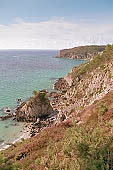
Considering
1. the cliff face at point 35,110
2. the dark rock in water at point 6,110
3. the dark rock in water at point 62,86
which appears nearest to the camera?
the cliff face at point 35,110

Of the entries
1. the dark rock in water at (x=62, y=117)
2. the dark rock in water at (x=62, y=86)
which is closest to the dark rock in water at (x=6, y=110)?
the dark rock in water at (x=62, y=117)

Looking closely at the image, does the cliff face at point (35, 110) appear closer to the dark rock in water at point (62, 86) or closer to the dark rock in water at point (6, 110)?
the dark rock in water at point (6, 110)

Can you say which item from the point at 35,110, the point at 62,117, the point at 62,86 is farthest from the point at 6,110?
the point at 62,86

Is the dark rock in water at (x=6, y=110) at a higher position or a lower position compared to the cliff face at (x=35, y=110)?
lower

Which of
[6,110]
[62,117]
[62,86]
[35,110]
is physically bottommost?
[6,110]

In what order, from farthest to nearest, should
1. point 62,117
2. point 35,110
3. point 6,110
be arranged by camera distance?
point 6,110 → point 35,110 → point 62,117

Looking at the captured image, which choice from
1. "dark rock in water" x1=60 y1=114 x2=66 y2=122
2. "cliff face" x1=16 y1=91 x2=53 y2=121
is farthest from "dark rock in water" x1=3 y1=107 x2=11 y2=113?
"dark rock in water" x1=60 y1=114 x2=66 y2=122

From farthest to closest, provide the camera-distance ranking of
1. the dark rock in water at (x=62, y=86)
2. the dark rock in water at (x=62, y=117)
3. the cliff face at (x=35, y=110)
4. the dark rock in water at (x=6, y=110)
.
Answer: the dark rock in water at (x=62, y=86)
the dark rock in water at (x=6, y=110)
the cliff face at (x=35, y=110)
the dark rock in water at (x=62, y=117)

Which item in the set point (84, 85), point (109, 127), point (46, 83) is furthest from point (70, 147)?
point (46, 83)

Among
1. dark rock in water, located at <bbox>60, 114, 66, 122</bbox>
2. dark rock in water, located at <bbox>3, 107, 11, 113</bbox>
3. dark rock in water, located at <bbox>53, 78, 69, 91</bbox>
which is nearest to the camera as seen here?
dark rock in water, located at <bbox>60, 114, 66, 122</bbox>

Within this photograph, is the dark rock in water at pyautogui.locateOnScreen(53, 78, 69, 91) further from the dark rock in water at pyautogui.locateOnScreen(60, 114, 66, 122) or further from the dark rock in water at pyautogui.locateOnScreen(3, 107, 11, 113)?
the dark rock in water at pyautogui.locateOnScreen(60, 114, 66, 122)

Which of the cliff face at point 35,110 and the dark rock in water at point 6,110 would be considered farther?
the dark rock in water at point 6,110

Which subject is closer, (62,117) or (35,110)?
(62,117)

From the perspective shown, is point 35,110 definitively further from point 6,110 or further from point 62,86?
point 62,86
